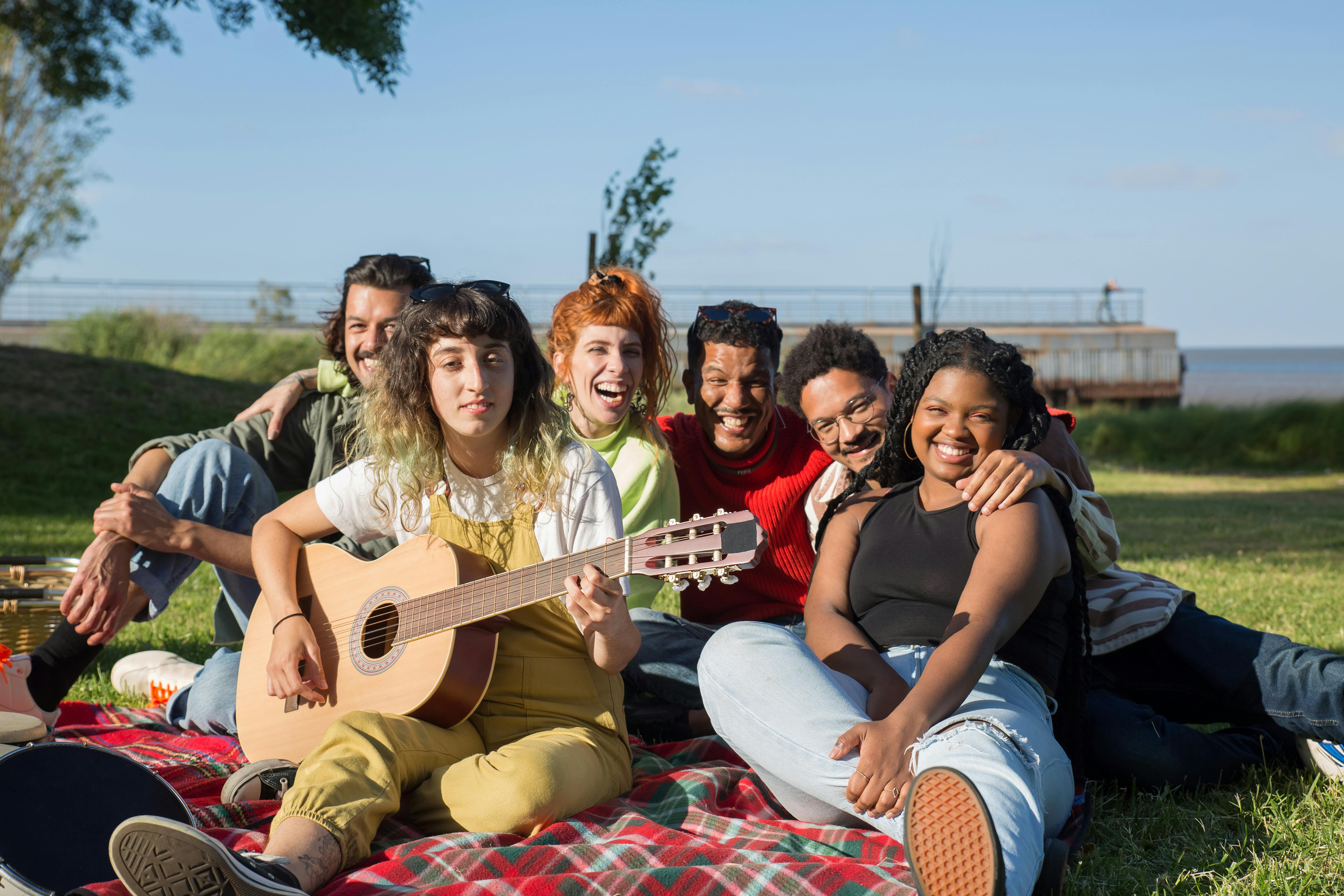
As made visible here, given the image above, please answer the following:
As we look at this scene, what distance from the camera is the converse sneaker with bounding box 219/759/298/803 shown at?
2.81m

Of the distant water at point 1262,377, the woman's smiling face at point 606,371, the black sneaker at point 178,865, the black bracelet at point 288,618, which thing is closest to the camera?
the black sneaker at point 178,865

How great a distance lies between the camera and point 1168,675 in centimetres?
317

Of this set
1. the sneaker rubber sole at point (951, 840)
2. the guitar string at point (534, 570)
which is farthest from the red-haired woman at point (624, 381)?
the sneaker rubber sole at point (951, 840)

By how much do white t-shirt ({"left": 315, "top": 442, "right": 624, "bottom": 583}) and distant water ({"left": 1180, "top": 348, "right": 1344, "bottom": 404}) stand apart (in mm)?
18372

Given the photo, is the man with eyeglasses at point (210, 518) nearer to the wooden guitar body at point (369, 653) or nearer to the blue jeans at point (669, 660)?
the wooden guitar body at point (369, 653)

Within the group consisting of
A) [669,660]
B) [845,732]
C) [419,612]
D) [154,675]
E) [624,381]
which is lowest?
[154,675]

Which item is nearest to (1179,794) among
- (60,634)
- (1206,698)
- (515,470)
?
(1206,698)

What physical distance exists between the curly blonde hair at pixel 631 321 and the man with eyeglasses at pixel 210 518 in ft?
1.88

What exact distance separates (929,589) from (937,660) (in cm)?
39

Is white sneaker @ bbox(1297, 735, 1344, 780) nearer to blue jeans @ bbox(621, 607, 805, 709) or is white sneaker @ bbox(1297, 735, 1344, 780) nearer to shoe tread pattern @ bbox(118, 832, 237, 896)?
blue jeans @ bbox(621, 607, 805, 709)

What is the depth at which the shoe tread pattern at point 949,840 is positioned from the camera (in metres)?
1.99

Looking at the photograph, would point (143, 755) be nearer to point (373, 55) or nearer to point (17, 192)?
point (373, 55)

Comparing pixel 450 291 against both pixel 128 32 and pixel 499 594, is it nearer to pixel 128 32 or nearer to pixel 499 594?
pixel 499 594

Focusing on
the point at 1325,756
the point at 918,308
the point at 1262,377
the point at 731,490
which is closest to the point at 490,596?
the point at 731,490
